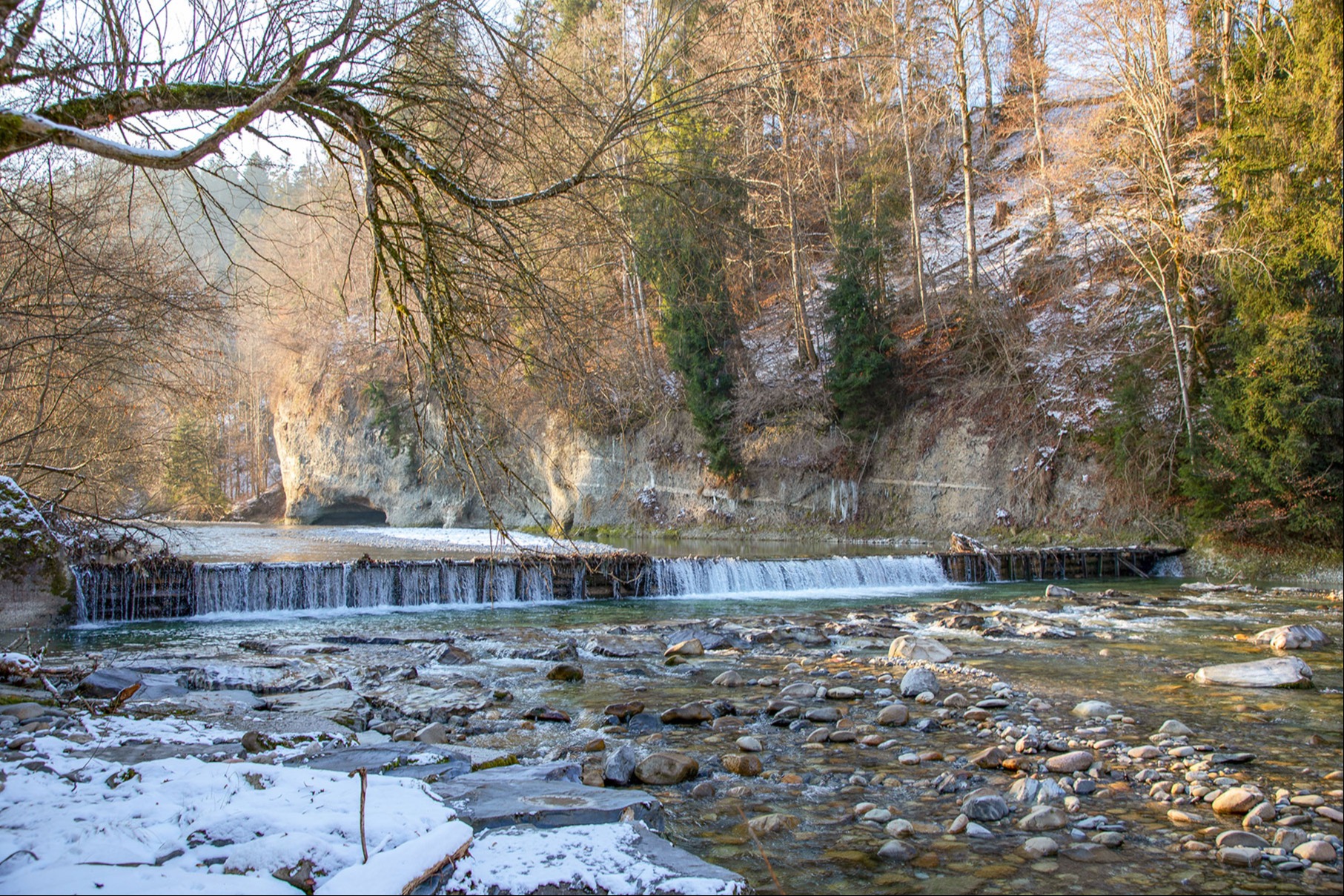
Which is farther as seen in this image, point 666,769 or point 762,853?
point 666,769

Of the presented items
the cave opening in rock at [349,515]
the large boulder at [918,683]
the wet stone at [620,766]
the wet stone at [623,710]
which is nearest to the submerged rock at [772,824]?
the wet stone at [620,766]

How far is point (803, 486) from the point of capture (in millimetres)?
23109

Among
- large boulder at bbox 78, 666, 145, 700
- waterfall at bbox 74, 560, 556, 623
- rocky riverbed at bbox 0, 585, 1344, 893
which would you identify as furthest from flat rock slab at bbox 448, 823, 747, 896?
waterfall at bbox 74, 560, 556, 623

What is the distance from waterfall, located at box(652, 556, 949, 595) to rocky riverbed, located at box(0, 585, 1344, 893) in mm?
5682

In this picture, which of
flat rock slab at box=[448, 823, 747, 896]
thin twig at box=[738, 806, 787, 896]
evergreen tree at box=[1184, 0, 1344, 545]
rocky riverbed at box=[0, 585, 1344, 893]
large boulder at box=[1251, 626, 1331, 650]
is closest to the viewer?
flat rock slab at box=[448, 823, 747, 896]

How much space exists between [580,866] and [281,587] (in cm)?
1136

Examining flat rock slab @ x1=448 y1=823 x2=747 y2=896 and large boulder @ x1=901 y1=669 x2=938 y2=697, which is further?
large boulder @ x1=901 y1=669 x2=938 y2=697

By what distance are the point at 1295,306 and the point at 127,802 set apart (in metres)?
16.8

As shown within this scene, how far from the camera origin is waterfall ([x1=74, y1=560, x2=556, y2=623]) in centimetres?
1134

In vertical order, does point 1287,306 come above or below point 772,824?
above

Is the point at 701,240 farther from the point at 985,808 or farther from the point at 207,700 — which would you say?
the point at 207,700

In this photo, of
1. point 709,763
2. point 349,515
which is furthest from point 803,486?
point 349,515

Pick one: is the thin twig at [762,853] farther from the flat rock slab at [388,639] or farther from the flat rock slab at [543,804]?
the flat rock slab at [388,639]

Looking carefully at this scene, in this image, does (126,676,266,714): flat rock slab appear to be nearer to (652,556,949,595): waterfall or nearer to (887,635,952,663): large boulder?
(887,635,952,663): large boulder
